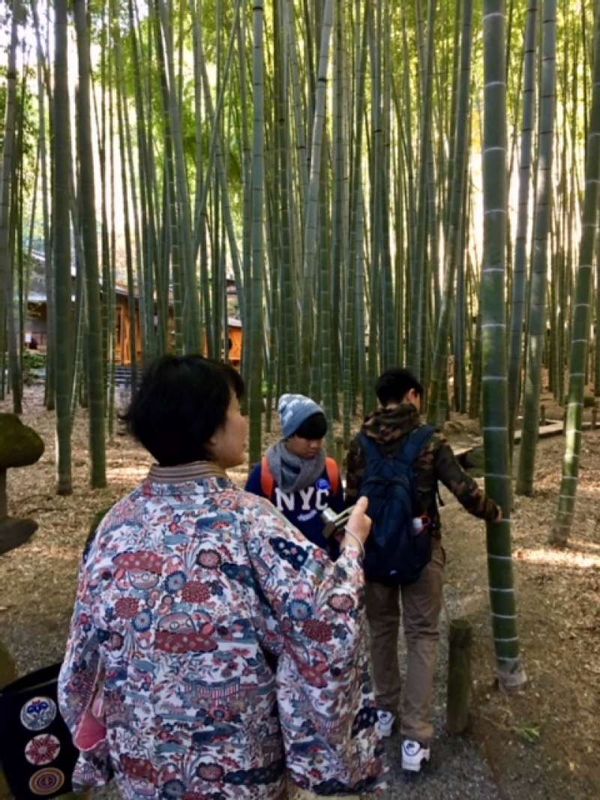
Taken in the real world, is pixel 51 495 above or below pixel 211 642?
below

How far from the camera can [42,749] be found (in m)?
1.16

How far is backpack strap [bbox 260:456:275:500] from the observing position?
1808 millimetres

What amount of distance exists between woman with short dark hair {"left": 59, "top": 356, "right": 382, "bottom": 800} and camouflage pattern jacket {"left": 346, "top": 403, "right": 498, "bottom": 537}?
94cm

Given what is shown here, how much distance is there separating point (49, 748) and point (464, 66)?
328cm

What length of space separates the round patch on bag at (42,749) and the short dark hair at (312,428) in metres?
0.83

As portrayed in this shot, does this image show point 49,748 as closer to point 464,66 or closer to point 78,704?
point 78,704

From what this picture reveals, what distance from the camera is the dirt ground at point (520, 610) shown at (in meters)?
1.98

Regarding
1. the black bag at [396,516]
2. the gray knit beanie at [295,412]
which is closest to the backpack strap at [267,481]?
the gray knit beanie at [295,412]

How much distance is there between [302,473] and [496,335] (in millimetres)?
722

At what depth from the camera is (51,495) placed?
14.4 feet

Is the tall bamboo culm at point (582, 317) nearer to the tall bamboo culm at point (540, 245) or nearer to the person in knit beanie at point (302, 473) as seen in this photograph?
the tall bamboo culm at point (540, 245)

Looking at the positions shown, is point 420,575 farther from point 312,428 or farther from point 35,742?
point 35,742

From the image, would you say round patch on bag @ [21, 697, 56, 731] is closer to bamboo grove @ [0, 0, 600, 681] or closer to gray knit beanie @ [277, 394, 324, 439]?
gray knit beanie @ [277, 394, 324, 439]

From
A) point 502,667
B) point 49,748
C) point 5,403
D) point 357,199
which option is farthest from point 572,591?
point 5,403
